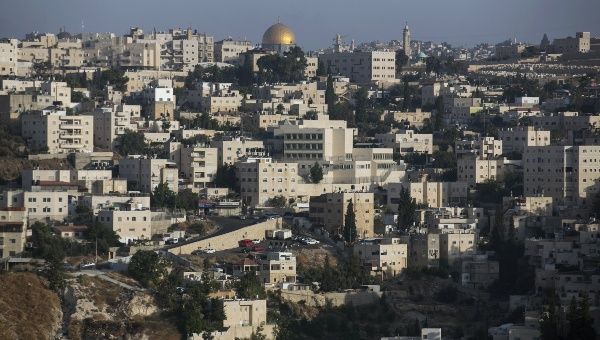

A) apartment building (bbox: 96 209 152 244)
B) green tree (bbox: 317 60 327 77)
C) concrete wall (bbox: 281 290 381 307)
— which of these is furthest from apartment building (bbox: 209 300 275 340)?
green tree (bbox: 317 60 327 77)

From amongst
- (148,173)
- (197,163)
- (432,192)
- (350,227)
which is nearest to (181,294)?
(350,227)

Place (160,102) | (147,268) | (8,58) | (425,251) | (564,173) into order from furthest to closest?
(8,58) → (160,102) → (564,173) → (425,251) → (147,268)

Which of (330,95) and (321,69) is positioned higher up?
(321,69)

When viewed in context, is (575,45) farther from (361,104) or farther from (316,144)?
(316,144)

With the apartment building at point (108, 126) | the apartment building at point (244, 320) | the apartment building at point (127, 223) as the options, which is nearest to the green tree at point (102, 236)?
the apartment building at point (127, 223)

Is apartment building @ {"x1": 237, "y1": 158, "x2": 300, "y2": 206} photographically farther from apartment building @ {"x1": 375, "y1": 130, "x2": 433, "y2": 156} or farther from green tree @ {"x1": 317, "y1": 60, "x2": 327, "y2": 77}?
green tree @ {"x1": 317, "y1": 60, "x2": 327, "y2": 77}

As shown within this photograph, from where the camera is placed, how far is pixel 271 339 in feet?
146

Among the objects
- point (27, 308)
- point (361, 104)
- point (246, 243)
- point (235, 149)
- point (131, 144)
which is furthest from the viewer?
point (361, 104)

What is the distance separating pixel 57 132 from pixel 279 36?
23.9 meters

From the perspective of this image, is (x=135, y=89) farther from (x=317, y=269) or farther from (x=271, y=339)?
(x=271, y=339)

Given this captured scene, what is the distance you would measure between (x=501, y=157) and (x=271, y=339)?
1600 cm

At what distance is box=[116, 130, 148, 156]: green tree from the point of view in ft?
188

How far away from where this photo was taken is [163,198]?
52.9 metres

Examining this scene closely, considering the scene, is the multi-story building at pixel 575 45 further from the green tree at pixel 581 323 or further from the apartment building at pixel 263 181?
the green tree at pixel 581 323
